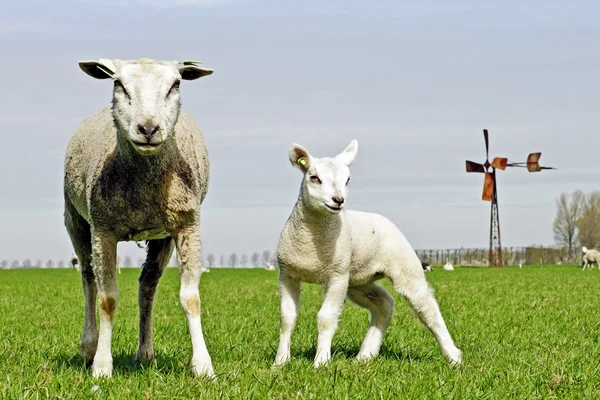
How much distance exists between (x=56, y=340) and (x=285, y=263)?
3.30m

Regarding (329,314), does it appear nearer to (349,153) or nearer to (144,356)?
(349,153)

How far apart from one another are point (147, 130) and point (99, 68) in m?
1.01

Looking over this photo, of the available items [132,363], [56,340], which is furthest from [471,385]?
[56,340]

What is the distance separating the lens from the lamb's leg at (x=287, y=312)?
7.54 meters

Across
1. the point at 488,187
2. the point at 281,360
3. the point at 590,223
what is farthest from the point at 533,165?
the point at 281,360

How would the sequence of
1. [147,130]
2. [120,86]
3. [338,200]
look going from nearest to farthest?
[147,130]
[120,86]
[338,200]

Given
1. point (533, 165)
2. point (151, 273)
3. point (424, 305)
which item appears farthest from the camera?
point (533, 165)

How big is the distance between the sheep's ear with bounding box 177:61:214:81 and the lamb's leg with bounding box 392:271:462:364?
274 cm

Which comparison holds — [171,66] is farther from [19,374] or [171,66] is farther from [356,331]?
[356,331]

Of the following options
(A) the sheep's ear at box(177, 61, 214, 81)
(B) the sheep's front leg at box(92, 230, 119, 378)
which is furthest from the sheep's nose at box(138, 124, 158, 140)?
(B) the sheep's front leg at box(92, 230, 119, 378)

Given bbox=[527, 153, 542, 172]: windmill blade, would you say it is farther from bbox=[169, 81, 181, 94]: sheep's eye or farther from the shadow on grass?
bbox=[169, 81, 181, 94]: sheep's eye

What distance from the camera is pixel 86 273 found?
27.0ft

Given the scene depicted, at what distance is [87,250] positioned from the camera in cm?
831

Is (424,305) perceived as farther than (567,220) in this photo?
No
